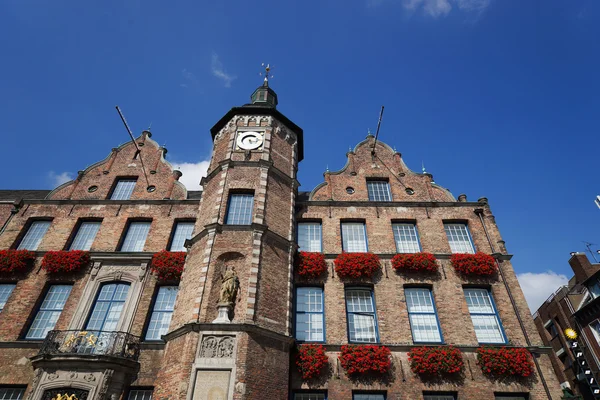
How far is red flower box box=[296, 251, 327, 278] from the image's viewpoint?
1413 centimetres

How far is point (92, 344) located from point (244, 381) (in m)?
5.49

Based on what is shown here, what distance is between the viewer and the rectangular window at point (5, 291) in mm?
14188

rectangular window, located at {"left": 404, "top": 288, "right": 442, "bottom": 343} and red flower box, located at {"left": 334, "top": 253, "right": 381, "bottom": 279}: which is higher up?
red flower box, located at {"left": 334, "top": 253, "right": 381, "bottom": 279}

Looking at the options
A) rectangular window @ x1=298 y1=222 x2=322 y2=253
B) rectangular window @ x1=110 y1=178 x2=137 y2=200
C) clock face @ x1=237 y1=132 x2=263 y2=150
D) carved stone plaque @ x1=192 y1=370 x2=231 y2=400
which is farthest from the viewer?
rectangular window @ x1=110 y1=178 x2=137 y2=200

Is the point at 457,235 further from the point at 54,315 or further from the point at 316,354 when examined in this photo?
the point at 54,315

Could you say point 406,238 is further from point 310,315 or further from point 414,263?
point 310,315

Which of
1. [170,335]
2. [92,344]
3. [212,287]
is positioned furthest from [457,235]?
[92,344]

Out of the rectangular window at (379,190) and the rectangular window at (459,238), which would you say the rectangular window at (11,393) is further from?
the rectangular window at (459,238)

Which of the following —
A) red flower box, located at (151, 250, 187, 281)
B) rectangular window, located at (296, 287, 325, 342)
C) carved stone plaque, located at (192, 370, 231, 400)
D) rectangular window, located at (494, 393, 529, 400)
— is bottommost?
carved stone plaque, located at (192, 370, 231, 400)

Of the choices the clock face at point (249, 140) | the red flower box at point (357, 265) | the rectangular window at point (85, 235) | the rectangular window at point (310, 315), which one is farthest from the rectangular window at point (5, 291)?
the red flower box at point (357, 265)

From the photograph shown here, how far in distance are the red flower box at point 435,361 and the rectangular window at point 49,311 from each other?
1293 cm

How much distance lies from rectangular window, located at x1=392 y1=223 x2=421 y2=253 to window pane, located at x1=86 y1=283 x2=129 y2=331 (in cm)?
1129

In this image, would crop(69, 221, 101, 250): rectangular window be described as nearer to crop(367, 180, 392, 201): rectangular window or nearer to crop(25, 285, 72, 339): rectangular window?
crop(25, 285, 72, 339): rectangular window

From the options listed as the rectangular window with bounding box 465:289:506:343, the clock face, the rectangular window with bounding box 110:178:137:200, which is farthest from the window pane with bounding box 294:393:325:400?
the rectangular window with bounding box 110:178:137:200
